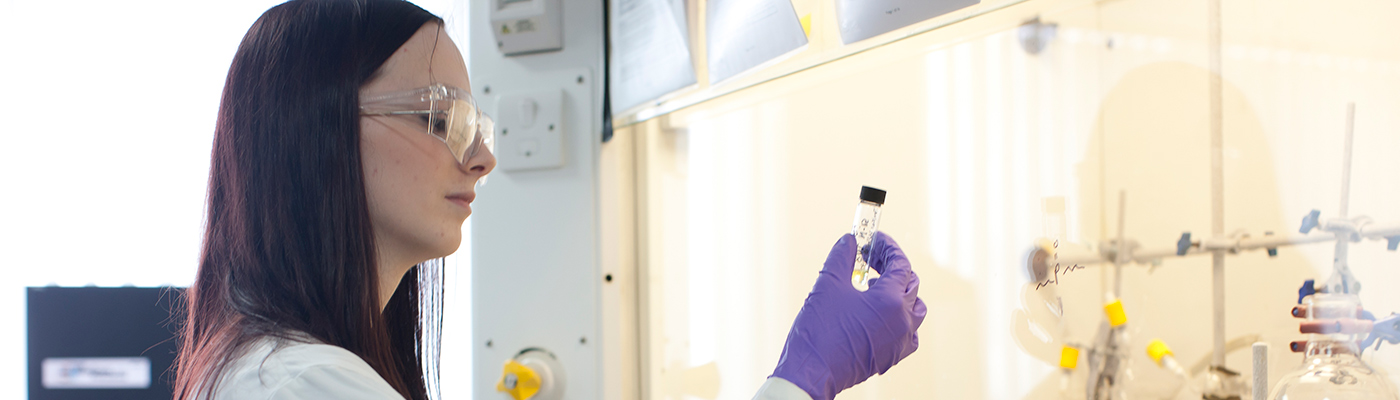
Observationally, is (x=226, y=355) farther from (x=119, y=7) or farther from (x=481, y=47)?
(x=119, y=7)

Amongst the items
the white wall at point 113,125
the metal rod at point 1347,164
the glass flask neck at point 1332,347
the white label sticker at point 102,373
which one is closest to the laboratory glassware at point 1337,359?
the glass flask neck at point 1332,347

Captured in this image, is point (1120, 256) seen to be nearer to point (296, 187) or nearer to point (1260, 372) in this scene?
point (1260, 372)

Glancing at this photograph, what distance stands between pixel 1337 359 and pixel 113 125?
2.25 meters

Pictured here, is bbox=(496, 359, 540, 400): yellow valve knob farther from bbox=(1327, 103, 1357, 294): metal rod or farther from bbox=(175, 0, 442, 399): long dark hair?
bbox=(1327, 103, 1357, 294): metal rod

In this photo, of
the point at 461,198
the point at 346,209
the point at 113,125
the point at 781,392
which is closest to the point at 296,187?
the point at 346,209

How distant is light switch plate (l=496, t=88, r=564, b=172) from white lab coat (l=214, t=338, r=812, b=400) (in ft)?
2.85

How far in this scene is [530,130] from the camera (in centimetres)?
147

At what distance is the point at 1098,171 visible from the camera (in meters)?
1.11

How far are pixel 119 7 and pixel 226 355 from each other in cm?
167

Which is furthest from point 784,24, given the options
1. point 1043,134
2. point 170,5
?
point 170,5

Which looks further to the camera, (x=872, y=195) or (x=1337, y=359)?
(x=872, y=195)

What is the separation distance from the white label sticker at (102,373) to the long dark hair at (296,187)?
43.8 inches

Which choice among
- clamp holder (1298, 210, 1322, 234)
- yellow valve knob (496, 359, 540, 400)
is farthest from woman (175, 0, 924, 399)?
yellow valve knob (496, 359, 540, 400)

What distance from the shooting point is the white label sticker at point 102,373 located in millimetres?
1582
